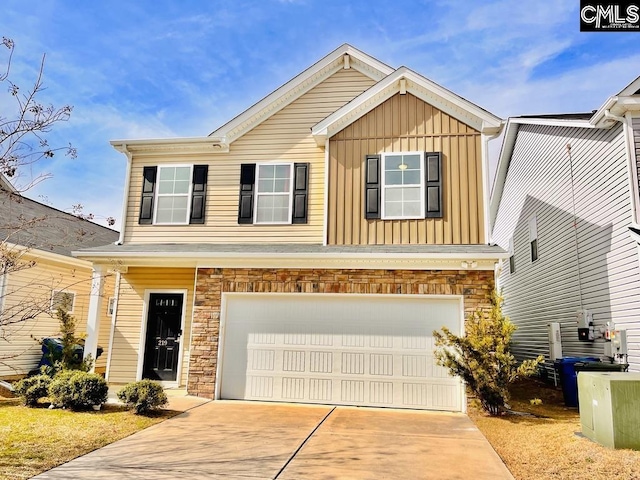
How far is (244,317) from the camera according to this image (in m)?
10.1

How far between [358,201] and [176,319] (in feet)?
16.9

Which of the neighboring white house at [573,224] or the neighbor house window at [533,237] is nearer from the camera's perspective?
the neighboring white house at [573,224]

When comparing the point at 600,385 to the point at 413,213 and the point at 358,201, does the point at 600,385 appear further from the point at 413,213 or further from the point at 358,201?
the point at 358,201

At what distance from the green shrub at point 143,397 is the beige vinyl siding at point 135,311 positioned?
9.32ft

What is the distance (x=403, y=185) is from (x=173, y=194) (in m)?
5.56

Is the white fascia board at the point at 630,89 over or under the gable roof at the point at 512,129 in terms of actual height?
under

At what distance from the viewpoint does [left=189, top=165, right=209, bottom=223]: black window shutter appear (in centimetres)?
1145

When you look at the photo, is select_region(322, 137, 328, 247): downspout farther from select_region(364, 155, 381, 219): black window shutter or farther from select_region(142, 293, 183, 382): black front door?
select_region(142, 293, 183, 382): black front door

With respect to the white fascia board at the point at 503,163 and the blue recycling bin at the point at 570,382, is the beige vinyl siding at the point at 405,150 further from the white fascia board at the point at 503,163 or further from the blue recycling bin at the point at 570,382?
the white fascia board at the point at 503,163

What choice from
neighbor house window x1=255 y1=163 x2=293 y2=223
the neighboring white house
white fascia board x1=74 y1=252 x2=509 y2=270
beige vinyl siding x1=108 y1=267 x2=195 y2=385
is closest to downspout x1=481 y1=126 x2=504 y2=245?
white fascia board x1=74 y1=252 x2=509 y2=270

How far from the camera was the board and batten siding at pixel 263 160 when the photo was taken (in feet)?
36.4

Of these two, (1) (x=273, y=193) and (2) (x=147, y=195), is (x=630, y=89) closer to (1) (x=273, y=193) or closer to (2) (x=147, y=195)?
(1) (x=273, y=193)

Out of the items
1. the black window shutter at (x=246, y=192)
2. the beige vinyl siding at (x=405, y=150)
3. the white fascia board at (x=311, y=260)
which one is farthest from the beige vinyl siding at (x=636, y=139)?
the black window shutter at (x=246, y=192)

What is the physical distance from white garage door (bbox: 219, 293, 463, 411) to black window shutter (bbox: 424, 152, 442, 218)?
1.89 meters
